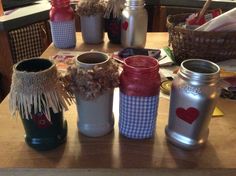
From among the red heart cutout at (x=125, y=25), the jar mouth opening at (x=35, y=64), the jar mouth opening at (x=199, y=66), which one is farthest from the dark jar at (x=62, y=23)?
the jar mouth opening at (x=199, y=66)

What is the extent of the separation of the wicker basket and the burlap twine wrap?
48cm

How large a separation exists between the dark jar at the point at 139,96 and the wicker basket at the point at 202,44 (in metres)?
0.33

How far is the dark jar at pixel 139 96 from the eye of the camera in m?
0.50

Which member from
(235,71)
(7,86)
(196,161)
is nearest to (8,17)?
(7,86)

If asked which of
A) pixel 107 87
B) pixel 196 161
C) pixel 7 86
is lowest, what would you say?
pixel 7 86

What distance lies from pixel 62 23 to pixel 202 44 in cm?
50

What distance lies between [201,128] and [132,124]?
137 millimetres

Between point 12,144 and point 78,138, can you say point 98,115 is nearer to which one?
point 78,138

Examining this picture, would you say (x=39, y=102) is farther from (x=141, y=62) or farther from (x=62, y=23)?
(x=62, y=23)

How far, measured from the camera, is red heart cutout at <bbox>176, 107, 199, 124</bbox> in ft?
1.62

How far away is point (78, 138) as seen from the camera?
1.89ft

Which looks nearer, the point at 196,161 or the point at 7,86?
the point at 196,161

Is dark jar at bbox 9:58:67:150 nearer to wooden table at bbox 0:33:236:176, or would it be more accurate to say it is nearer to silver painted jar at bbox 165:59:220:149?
wooden table at bbox 0:33:236:176

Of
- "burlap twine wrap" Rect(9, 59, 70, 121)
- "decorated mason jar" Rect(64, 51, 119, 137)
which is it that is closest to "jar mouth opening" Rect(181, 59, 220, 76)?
"decorated mason jar" Rect(64, 51, 119, 137)
